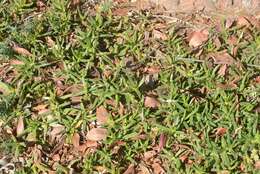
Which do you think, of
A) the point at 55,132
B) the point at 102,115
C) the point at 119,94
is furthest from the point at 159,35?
the point at 55,132

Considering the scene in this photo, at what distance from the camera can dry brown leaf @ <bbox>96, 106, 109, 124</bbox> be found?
3.71 m

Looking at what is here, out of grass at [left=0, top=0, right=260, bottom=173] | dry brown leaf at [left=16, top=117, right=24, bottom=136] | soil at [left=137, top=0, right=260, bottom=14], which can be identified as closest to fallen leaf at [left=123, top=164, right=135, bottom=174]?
grass at [left=0, top=0, right=260, bottom=173]

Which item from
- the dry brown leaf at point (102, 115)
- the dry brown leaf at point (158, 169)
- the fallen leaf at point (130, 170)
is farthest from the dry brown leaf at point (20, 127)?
the dry brown leaf at point (158, 169)

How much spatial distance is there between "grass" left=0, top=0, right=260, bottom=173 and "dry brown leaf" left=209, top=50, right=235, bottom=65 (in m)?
0.04

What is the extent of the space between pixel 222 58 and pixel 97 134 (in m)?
0.97

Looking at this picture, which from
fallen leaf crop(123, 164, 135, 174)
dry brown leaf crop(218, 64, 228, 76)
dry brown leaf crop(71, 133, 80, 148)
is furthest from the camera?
dry brown leaf crop(218, 64, 228, 76)

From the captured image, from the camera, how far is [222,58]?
400cm

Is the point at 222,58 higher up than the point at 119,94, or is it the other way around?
the point at 222,58

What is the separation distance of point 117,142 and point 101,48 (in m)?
0.74

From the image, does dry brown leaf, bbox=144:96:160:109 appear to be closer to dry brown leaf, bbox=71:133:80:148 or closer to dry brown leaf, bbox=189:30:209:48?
dry brown leaf, bbox=71:133:80:148

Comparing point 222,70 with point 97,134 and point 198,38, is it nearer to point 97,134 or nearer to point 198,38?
point 198,38

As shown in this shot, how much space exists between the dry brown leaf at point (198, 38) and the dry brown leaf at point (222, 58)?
122mm

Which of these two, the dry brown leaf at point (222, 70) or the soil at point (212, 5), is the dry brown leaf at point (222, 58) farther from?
the soil at point (212, 5)

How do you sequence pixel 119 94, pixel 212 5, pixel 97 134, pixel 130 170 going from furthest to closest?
pixel 212 5
pixel 119 94
pixel 97 134
pixel 130 170
